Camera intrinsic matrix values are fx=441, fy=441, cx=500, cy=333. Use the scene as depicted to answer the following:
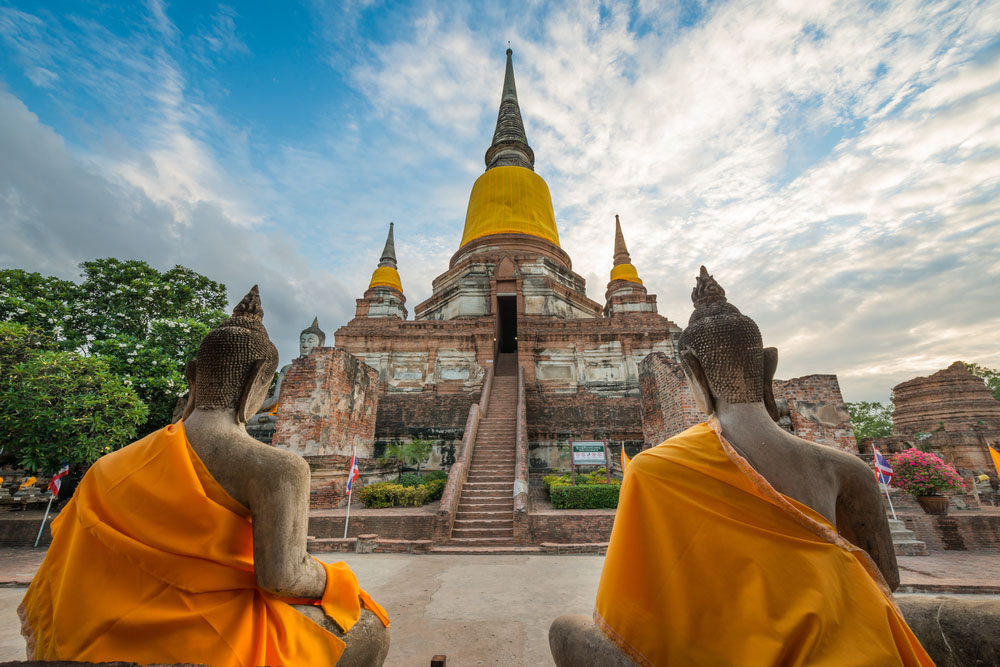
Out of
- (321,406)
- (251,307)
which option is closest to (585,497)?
(321,406)

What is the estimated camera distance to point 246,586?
5.97 feet

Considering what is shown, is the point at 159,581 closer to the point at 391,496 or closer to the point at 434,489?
the point at 391,496

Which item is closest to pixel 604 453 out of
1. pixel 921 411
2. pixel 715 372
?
pixel 715 372

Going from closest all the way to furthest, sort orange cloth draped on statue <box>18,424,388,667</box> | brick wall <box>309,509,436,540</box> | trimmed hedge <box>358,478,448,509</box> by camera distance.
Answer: orange cloth draped on statue <box>18,424,388,667</box>
brick wall <box>309,509,436,540</box>
trimmed hedge <box>358,478,448,509</box>

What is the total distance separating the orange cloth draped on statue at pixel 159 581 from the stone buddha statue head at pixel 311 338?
82.4 ft

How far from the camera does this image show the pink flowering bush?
888cm

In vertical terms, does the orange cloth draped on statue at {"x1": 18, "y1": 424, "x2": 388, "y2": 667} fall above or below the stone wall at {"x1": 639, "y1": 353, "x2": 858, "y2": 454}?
below

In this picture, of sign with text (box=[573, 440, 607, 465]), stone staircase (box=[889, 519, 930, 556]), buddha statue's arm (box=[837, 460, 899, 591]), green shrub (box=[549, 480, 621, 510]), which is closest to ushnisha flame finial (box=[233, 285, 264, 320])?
buddha statue's arm (box=[837, 460, 899, 591])

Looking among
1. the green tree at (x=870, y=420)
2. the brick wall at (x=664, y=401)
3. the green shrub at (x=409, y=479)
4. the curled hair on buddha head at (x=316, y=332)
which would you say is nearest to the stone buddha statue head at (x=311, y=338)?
the curled hair on buddha head at (x=316, y=332)

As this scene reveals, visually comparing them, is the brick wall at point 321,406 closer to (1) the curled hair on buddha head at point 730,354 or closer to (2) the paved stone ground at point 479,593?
(2) the paved stone ground at point 479,593

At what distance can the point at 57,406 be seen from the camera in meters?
8.23

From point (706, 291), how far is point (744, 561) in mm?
1295

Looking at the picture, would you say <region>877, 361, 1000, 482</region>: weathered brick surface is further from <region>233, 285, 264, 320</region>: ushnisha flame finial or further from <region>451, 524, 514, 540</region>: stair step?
<region>233, 285, 264, 320</region>: ushnisha flame finial

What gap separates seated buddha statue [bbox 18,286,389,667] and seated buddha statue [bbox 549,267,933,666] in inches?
40.6
